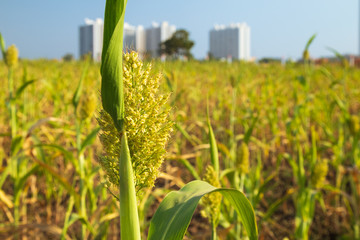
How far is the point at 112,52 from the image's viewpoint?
0.53 metres

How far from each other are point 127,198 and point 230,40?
9690cm

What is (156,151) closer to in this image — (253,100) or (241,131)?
(253,100)

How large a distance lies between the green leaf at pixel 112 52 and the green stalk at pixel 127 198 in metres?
0.09

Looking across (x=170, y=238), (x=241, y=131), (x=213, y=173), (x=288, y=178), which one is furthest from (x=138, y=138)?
(x=241, y=131)

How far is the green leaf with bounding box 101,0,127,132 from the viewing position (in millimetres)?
522

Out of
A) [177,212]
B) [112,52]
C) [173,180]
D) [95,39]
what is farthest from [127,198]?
[95,39]

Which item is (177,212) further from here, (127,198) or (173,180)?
(173,180)

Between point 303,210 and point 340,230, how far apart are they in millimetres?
867

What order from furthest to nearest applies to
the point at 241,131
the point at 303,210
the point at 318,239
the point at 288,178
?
the point at 241,131
the point at 288,178
the point at 318,239
the point at 303,210

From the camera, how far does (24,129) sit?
2.65 m

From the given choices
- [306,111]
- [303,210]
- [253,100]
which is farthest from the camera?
[253,100]

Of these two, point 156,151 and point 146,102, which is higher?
point 146,102

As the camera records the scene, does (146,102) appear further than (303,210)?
No

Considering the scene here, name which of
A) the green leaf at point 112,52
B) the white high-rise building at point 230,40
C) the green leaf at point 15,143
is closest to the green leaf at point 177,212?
the green leaf at point 112,52
